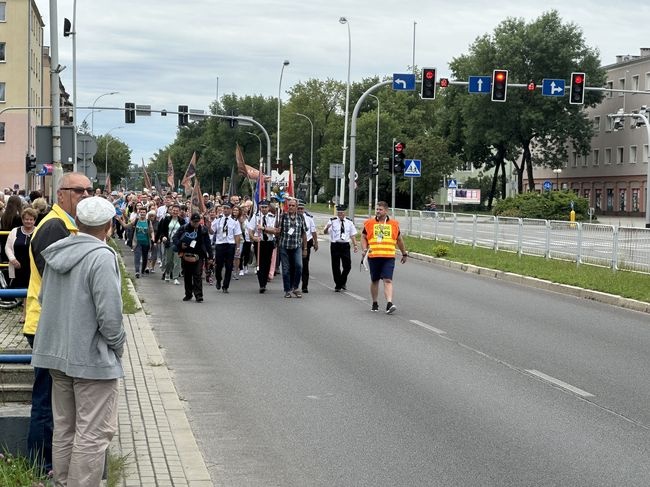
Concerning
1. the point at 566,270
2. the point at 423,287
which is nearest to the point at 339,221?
the point at 423,287

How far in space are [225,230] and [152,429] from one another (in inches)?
543

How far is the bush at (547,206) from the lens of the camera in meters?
64.1

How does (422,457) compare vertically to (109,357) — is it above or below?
below

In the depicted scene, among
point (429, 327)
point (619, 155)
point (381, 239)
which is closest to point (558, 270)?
point (381, 239)

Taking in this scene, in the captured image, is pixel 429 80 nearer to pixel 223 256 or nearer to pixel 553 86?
pixel 553 86

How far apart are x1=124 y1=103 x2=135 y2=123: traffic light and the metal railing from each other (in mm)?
16460

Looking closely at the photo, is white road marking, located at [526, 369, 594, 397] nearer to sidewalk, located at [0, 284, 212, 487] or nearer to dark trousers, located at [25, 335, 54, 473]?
sidewalk, located at [0, 284, 212, 487]

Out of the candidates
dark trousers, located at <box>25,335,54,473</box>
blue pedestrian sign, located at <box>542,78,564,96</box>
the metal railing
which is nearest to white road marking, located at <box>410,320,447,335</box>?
dark trousers, located at <box>25,335,54,473</box>

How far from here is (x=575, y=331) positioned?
14648 mm

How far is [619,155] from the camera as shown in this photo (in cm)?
9219

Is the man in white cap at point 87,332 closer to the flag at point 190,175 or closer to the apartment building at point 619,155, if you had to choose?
the flag at point 190,175

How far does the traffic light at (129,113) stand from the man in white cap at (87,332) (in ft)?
149

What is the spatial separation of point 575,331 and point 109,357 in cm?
1039

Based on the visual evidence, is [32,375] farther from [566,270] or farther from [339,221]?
[566,270]
